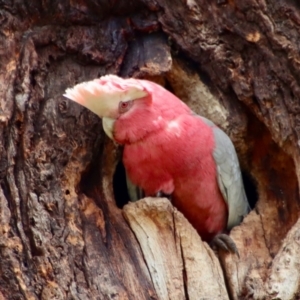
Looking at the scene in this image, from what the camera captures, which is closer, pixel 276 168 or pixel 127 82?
pixel 127 82

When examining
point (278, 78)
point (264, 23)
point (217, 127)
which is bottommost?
point (217, 127)

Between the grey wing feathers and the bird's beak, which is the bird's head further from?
the grey wing feathers

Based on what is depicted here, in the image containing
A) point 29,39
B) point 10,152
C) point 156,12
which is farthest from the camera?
point 156,12

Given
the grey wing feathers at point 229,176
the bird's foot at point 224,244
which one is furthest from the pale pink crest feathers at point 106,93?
the bird's foot at point 224,244

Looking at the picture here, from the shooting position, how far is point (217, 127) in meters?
3.43

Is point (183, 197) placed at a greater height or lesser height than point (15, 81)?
lesser

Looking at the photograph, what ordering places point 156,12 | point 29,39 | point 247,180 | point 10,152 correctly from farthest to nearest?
1. point 247,180
2. point 156,12
3. point 29,39
4. point 10,152

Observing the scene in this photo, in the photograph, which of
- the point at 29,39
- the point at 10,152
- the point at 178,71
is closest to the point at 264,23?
the point at 178,71

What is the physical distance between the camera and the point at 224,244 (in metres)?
3.21

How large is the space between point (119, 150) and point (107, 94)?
1.74ft

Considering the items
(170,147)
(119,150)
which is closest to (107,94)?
(170,147)

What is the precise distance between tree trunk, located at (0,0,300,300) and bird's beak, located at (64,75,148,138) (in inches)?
6.0

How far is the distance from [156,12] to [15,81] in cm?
85

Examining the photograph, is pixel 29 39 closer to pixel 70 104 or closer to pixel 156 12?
pixel 70 104
